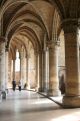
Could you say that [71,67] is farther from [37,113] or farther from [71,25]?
[37,113]

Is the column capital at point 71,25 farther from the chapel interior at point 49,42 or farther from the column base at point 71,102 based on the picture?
the column base at point 71,102

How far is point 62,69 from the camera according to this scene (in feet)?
98.0

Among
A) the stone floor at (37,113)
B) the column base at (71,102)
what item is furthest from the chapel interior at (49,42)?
the stone floor at (37,113)

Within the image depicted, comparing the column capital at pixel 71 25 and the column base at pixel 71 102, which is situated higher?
the column capital at pixel 71 25

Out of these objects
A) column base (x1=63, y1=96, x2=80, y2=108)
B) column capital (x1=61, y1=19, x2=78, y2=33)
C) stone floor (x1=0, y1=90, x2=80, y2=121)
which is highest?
column capital (x1=61, y1=19, x2=78, y2=33)

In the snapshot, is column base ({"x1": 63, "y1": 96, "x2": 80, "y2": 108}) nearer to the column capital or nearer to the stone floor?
the stone floor

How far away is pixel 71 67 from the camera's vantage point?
47.8 ft

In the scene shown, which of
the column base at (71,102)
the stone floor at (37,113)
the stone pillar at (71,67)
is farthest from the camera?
the stone pillar at (71,67)

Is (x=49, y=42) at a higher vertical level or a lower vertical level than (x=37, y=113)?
higher

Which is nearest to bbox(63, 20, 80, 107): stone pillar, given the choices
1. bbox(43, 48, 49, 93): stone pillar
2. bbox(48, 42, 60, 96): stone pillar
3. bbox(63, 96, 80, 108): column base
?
bbox(63, 96, 80, 108): column base

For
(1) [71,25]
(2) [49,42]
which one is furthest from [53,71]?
(1) [71,25]

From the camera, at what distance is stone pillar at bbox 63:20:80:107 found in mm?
14248

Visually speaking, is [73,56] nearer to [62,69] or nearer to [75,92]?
[75,92]

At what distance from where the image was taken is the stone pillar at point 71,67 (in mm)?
14248
